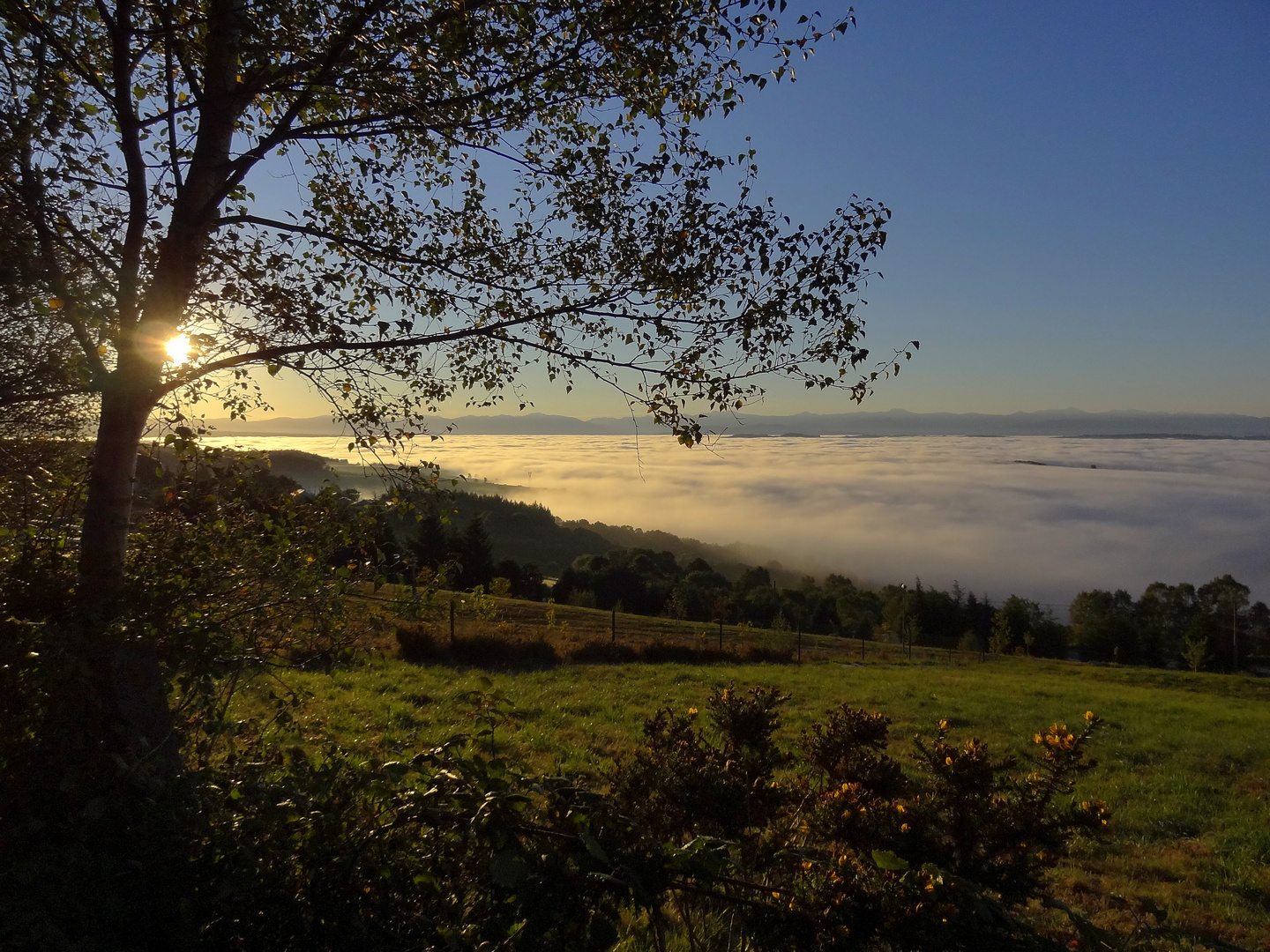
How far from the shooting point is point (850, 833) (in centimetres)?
299


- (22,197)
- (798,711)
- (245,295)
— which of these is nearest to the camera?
(22,197)

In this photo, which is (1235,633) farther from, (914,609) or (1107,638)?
(914,609)

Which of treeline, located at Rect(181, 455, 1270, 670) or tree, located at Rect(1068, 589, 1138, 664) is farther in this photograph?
tree, located at Rect(1068, 589, 1138, 664)

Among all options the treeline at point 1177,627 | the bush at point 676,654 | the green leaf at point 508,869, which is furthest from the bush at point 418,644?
the treeline at point 1177,627

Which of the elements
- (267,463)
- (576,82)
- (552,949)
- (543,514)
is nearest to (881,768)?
(552,949)

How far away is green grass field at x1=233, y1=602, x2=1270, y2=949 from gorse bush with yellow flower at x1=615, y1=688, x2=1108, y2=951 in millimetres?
556

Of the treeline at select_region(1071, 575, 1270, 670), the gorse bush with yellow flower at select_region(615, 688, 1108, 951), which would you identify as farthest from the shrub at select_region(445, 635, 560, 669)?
the treeline at select_region(1071, 575, 1270, 670)

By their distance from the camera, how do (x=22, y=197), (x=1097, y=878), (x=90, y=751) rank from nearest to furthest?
(x=90, y=751)
(x=22, y=197)
(x=1097, y=878)

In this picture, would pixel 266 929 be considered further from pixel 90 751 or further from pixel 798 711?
pixel 798 711

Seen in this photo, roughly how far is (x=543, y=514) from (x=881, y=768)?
139m

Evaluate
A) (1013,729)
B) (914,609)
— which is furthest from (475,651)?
(914,609)

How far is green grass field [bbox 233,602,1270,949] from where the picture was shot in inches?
255

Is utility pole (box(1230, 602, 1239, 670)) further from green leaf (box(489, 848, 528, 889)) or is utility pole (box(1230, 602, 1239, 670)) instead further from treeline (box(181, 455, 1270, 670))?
green leaf (box(489, 848, 528, 889))

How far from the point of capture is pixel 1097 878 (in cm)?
670
